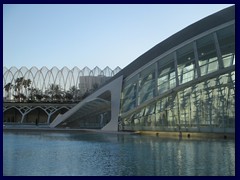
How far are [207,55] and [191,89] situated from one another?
118 inches

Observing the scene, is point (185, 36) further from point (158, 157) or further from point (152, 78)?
point (158, 157)

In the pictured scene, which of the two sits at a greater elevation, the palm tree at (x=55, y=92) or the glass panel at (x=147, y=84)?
the palm tree at (x=55, y=92)

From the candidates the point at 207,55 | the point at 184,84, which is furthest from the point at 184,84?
the point at 207,55

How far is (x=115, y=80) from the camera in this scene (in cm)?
3509

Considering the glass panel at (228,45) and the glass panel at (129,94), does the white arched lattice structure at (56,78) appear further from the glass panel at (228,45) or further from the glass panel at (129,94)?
the glass panel at (228,45)

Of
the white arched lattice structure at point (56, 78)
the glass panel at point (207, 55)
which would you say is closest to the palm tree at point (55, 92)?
the white arched lattice structure at point (56, 78)

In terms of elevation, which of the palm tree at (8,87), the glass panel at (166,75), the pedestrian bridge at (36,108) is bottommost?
the pedestrian bridge at (36,108)

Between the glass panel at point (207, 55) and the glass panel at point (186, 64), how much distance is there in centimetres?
74

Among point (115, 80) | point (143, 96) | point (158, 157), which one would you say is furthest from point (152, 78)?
point (158, 157)

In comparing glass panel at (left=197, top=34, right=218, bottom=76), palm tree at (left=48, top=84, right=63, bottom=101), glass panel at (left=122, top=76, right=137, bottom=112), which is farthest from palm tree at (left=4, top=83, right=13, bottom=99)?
glass panel at (left=197, top=34, right=218, bottom=76)

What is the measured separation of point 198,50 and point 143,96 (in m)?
6.83

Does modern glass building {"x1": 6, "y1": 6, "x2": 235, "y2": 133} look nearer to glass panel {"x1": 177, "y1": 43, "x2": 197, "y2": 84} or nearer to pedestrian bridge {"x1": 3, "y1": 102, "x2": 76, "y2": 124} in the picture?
glass panel {"x1": 177, "y1": 43, "x2": 197, "y2": 84}

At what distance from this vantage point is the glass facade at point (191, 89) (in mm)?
24328

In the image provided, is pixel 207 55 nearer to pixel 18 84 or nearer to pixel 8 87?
pixel 18 84
